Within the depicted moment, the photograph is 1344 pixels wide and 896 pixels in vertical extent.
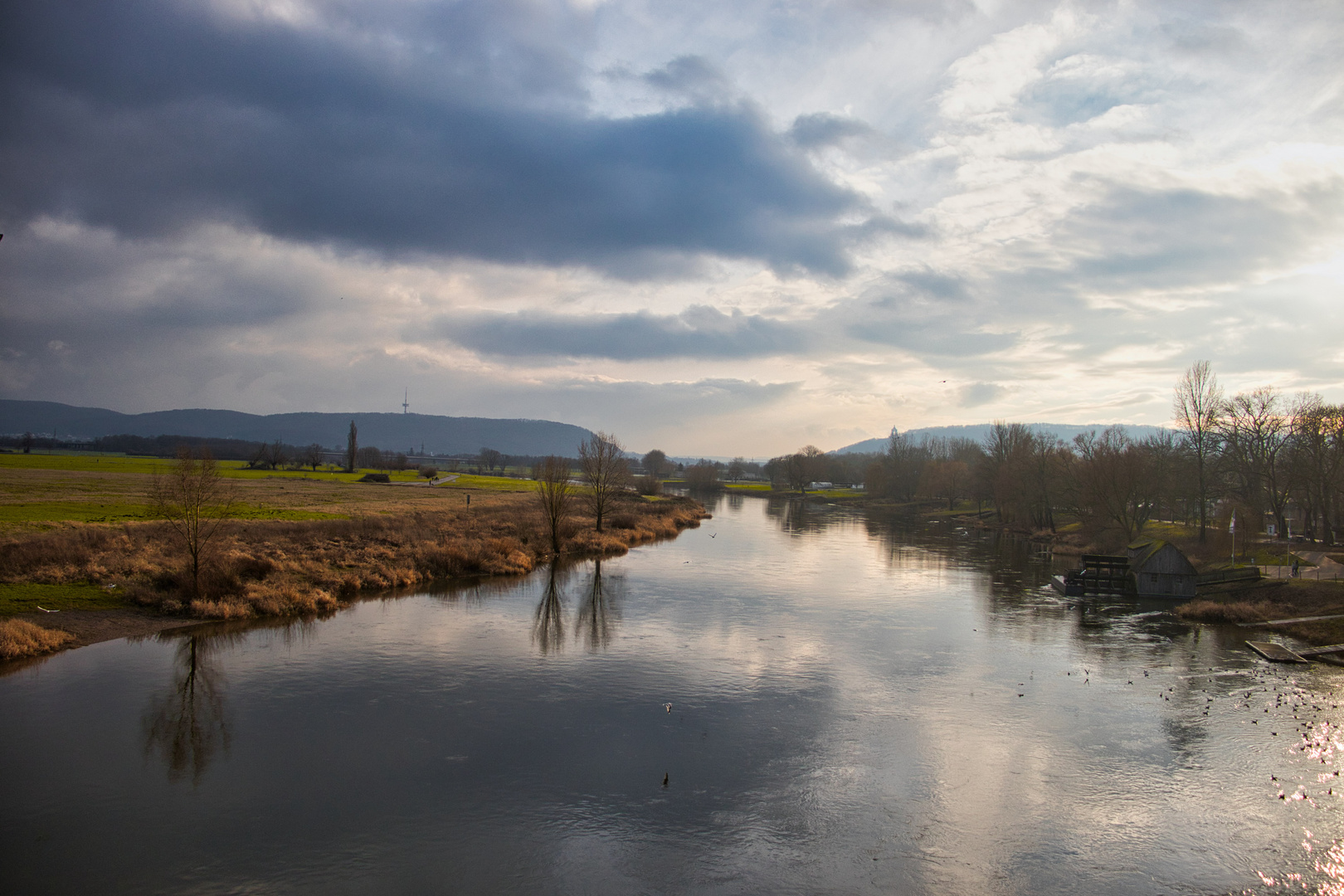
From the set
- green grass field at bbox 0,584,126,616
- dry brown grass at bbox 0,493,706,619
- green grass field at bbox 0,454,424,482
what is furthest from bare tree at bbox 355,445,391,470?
green grass field at bbox 0,584,126,616

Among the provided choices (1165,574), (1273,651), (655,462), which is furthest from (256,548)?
(655,462)

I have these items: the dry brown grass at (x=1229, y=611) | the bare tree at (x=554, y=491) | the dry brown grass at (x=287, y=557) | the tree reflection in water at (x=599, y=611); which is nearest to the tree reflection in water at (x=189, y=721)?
the dry brown grass at (x=287, y=557)

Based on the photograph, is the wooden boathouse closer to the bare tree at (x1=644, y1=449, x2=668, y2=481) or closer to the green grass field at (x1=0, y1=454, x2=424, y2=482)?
the green grass field at (x1=0, y1=454, x2=424, y2=482)

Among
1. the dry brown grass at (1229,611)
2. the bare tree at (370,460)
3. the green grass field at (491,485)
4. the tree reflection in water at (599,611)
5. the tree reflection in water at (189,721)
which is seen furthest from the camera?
the bare tree at (370,460)

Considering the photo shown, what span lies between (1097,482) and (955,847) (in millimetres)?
49911

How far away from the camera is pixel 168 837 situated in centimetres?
1034

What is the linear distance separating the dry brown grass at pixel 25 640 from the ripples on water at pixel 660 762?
63 centimetres

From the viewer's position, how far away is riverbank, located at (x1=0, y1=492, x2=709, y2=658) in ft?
73.1

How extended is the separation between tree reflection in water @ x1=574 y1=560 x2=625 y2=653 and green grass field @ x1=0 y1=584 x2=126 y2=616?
1569cm

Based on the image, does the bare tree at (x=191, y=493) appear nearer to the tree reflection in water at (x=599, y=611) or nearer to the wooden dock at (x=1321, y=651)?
the tree reflection in water at (x=599, y=611)

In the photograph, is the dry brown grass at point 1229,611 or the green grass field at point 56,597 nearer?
the green grass field at point 56,597

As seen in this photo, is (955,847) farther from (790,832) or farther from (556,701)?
(556,701)

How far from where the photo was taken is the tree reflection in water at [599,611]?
76.9ft

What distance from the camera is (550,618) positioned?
26.3m
